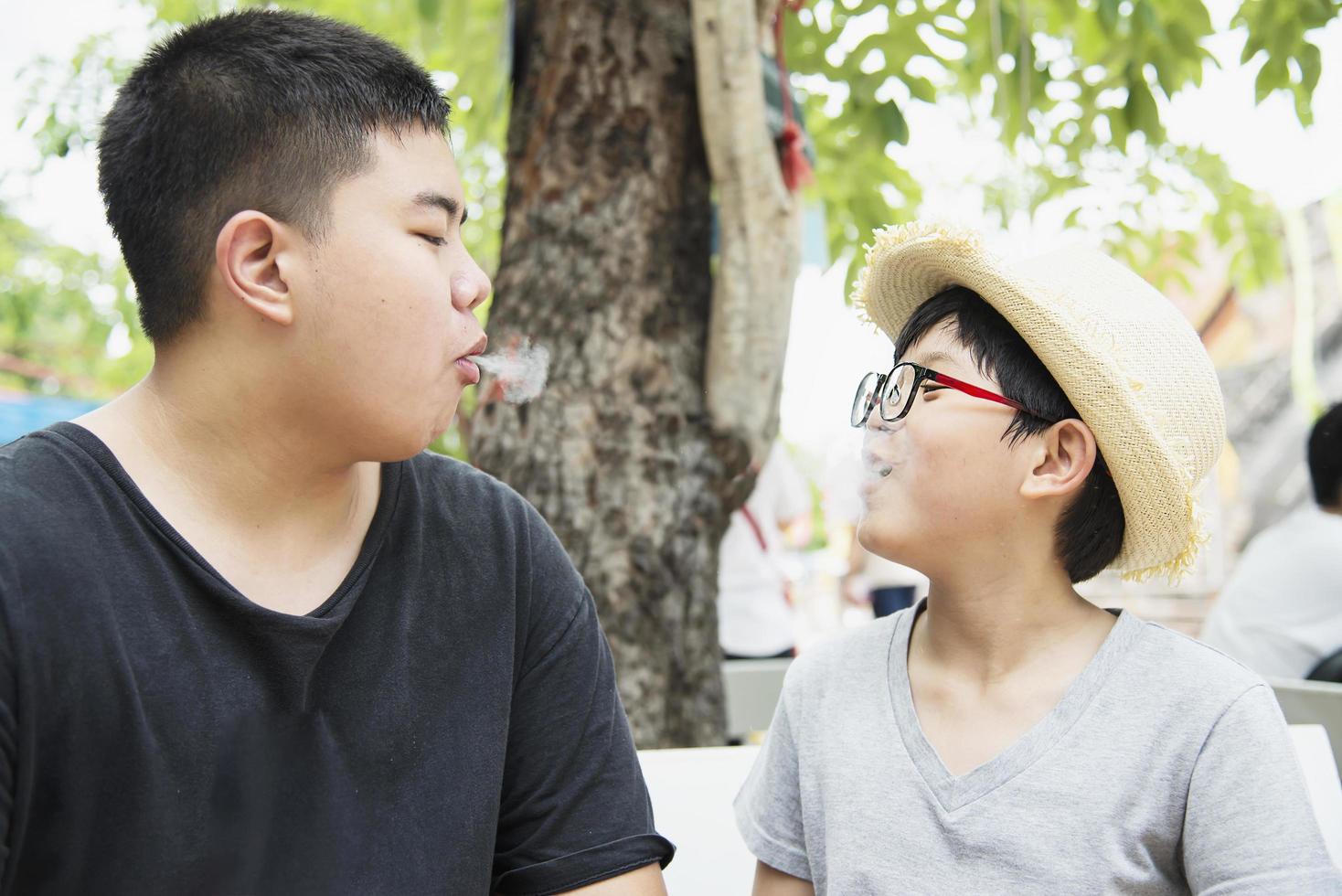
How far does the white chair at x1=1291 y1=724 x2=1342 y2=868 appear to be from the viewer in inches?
68.7

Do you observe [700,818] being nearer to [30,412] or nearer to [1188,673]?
[1188,673]

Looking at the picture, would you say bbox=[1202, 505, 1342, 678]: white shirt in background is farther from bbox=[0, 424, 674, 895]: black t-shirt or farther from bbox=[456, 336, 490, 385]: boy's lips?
bbox=[456, 336, 490, 385]: boy's lips

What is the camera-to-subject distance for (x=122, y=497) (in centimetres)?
127

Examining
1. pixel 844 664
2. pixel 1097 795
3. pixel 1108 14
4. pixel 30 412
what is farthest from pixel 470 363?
pixel 30 412

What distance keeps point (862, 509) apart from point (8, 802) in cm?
108

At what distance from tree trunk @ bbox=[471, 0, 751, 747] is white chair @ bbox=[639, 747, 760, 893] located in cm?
76

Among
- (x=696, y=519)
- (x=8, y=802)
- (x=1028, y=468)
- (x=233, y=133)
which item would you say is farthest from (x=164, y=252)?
(x=696, y=519)

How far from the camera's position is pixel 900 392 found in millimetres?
1647

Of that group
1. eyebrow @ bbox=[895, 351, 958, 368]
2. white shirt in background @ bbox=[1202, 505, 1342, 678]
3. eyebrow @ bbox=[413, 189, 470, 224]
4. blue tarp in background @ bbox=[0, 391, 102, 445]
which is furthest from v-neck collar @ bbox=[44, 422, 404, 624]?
blue tarp in background @ bbox=[0, 391, 102, 445]

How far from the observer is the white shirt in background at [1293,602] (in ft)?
11.0

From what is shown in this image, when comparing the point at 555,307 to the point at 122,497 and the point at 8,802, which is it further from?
the point at 8,802

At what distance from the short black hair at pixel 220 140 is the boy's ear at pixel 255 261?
0.02 meters

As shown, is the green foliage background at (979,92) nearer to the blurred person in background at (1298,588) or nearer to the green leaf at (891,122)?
the green leaf at (891,122)

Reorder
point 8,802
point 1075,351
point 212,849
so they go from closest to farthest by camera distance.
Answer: point 8,802 < point 212,849 < point 1075,351
